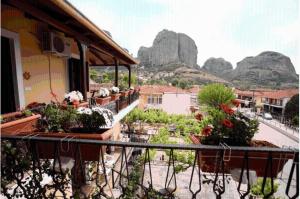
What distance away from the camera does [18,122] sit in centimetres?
298

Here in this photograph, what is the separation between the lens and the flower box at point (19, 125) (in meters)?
2.77

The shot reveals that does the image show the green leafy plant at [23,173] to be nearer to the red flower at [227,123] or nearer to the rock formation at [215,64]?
the red flower at [227,123]

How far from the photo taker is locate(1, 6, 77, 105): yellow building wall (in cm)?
459

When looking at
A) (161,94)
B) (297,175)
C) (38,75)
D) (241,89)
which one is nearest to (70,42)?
(38,75)

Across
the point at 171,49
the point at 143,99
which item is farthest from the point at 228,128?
the point at 171,49

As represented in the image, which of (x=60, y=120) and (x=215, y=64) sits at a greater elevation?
(x=215, y=64)

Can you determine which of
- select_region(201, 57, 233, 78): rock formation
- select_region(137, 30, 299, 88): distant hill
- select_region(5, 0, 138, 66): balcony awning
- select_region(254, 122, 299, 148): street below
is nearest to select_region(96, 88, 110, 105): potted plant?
select_region(5, 0, 138, 66): balcony awning

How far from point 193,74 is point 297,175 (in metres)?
63.5

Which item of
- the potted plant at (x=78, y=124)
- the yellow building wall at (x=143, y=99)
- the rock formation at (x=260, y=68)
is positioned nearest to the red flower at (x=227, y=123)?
the potted plant at (x=78, y=124)

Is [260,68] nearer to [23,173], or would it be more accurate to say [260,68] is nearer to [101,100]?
[101,100]

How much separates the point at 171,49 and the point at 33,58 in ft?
271

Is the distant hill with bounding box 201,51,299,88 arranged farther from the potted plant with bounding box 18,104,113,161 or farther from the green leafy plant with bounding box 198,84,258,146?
the potted plant with bounding box 18,104,113,161

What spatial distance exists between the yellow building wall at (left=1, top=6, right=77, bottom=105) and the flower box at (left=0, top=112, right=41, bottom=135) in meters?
2.11

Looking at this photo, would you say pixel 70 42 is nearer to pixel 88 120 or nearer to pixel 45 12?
pixel 45 12
